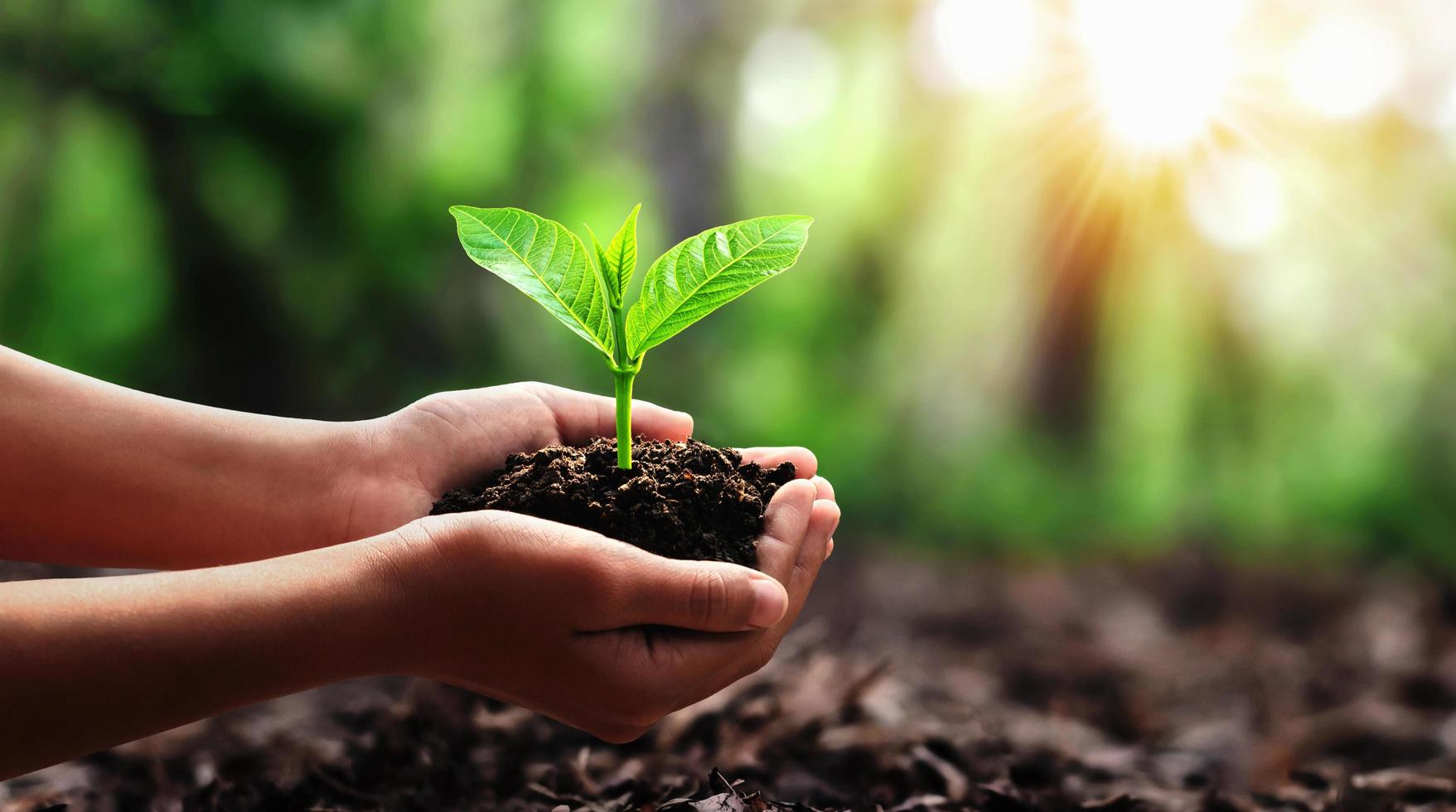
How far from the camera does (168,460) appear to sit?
113 centimetres

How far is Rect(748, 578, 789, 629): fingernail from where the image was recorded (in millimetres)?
863

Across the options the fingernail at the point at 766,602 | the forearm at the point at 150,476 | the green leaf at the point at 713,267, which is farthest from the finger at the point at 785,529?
the forearm at the point at 150,476

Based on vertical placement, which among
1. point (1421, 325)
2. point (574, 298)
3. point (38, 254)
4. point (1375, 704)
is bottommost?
point (1375, 704)

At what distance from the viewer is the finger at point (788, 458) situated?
1276 millimetres

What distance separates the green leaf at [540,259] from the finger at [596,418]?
23 centimetres

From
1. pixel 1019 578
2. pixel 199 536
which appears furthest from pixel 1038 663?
pixel 199 536

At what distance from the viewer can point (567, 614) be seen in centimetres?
86

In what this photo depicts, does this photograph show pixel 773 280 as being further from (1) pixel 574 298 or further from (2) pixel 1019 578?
(1) pixel 574 298

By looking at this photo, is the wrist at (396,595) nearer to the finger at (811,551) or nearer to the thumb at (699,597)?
the thumb at (699,597)

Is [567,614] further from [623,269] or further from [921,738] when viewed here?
[921,738]

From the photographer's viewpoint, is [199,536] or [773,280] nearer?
[199,536]

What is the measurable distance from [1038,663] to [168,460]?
79.0 inches

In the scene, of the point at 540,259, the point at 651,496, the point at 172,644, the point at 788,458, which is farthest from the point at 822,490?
the point at 172,644

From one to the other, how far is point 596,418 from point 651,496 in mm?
373
